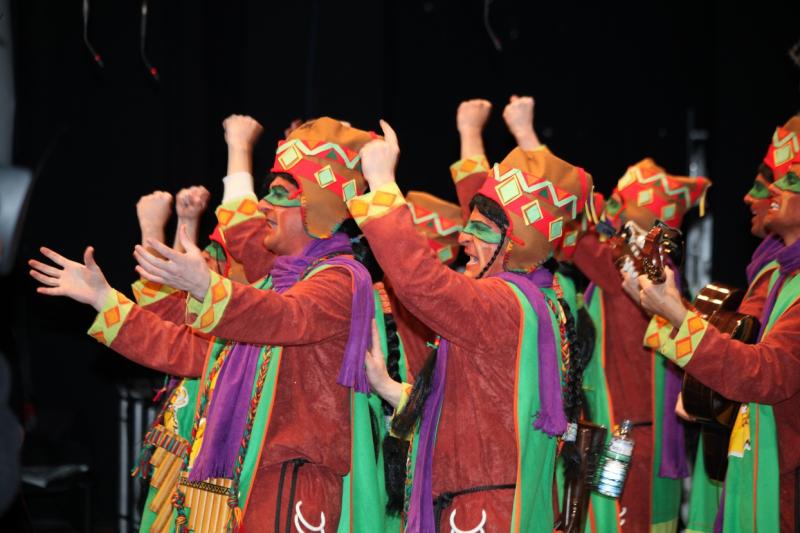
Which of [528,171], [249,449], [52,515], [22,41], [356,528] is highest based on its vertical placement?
[22,41]

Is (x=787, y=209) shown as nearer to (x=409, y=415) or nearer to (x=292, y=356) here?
(x=409, y=415)

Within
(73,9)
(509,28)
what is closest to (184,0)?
(73,9)

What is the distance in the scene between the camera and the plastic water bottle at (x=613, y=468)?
3271mm

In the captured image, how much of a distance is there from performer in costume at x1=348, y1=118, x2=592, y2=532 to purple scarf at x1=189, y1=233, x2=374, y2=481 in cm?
15

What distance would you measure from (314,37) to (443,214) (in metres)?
1.49

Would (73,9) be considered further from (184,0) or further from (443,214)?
(443,214)

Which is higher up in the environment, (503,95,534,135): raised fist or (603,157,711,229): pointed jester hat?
(503,95,534,135): raised fist

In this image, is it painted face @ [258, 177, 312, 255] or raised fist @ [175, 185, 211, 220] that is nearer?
painted face @ [258, 177, 312, 255]

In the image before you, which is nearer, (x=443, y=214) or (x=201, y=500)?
(x=201, y=500)

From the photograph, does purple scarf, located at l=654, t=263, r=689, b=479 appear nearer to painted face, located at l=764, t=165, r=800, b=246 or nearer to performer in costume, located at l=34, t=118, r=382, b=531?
painted face, located at l=764, t=165, r=800, b=246

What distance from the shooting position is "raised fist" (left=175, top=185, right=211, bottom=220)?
13.3ft

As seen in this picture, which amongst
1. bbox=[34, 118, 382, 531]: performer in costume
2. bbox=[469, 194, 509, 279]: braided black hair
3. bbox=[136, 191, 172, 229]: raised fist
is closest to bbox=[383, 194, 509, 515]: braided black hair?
bbox=[469, 194, 509, 279]: braided black hair

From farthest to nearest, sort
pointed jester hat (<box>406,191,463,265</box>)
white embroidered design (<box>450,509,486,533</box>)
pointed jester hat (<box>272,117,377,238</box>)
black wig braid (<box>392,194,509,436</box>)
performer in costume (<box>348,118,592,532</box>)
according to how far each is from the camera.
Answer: pointed jester hat (<box>406,191,463,265</box>) → pointed jester hat (<box>272,117,377,238</box>) → black wig braid (<box>392,194,509,436</box>) → white embroidered design (<box>450,509,486,533</box>) → performer in costume (<box>348,118,592,532</box>)

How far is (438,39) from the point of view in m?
6.03
